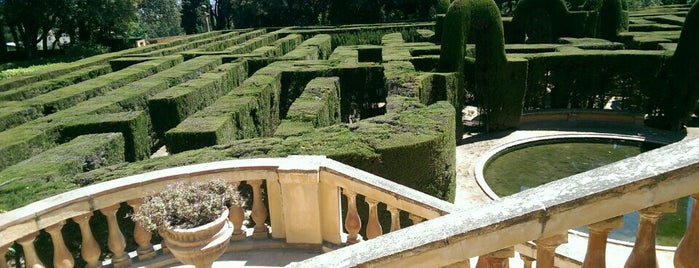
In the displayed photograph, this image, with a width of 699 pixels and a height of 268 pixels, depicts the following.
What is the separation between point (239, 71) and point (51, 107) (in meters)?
7.05

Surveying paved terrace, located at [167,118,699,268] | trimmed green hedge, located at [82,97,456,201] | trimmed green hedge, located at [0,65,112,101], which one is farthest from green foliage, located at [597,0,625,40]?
trimmed green hedge, located at [0,65,112,101]

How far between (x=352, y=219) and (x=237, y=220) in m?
1.45

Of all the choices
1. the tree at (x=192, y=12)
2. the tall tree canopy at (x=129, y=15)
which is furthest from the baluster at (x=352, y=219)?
the tree at (x=192, y=12)

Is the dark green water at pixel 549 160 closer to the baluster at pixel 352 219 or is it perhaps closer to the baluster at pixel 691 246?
the baluster at pixel 352 219

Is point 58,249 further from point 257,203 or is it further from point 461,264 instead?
point 461,264

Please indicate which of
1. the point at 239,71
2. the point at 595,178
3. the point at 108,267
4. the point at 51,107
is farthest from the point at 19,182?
the point at 239,71

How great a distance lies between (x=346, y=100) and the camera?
56.3ft

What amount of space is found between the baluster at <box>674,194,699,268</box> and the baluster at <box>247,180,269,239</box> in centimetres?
427

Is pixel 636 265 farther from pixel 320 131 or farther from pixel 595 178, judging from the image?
pixel 320 131

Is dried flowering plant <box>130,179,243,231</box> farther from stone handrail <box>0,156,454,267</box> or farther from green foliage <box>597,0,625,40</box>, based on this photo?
green foliage <box>597,0,625,40</box>

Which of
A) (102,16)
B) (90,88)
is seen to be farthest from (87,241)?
(102,16)

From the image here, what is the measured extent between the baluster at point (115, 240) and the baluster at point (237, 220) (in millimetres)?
1232

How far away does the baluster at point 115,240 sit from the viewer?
500 cm

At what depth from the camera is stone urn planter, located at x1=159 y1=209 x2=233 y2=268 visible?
4109 millimetres
